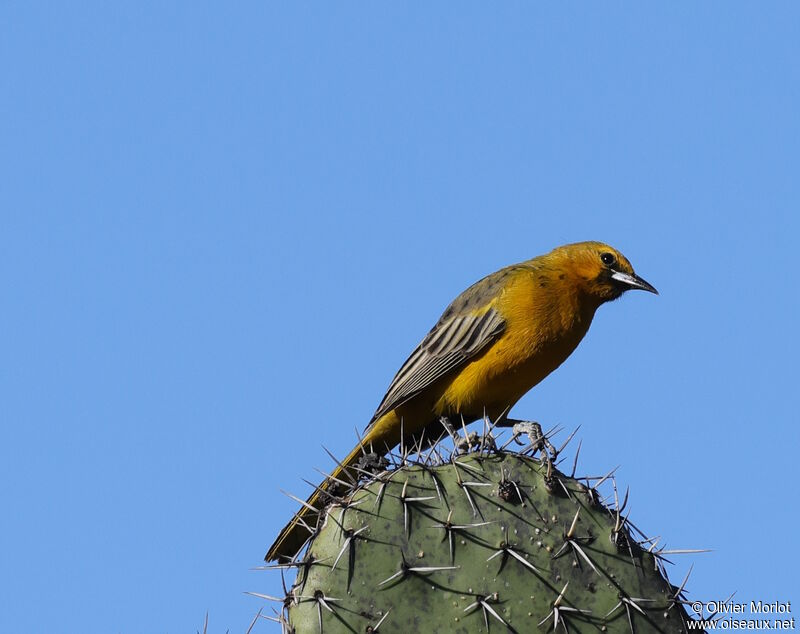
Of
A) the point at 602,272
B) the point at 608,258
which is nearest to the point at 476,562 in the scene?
the point at 602,272

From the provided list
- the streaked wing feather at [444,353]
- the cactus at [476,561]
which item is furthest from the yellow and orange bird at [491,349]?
the cactus at [476,561]

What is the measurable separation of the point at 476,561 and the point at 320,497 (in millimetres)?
944

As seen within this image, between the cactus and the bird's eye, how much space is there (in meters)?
4.33

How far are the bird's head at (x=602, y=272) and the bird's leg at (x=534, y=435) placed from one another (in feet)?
4.53

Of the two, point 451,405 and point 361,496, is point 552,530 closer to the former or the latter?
point 361,496

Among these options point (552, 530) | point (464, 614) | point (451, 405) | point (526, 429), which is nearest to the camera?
point (464, 614)

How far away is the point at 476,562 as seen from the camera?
4.77 m

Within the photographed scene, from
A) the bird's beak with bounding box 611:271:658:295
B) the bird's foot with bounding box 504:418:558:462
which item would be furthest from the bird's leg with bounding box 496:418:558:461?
the bird's beak with bounding box 611:271:658:295

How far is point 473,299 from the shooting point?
909 cm

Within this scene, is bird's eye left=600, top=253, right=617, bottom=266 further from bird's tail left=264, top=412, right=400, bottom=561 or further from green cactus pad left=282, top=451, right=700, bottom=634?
green cactus pad left=282, top=451, right=700, bottom=634

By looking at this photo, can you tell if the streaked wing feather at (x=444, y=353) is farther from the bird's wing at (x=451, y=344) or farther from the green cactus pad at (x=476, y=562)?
the green cactus pad at (x=476, y=562)

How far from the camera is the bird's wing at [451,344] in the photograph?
8.48 m

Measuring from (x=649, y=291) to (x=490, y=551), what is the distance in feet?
16.2

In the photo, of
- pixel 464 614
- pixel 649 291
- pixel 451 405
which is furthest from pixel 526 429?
pixel 649 291
